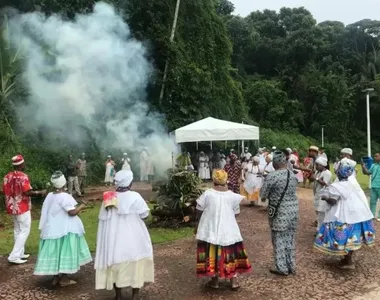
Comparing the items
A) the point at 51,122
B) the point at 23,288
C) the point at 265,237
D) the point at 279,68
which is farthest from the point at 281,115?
the point at 23,288

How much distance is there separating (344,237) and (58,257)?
3.90 m

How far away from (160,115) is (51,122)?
556 cm

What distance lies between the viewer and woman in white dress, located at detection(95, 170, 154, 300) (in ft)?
15.8

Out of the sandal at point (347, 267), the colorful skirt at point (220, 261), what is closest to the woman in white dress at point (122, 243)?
the colorful skirt at point (220, 261)

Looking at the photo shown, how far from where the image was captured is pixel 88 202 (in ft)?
41.8

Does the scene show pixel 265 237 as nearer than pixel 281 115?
Yes

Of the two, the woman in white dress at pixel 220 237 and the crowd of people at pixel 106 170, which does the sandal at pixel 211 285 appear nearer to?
the woman in white dress at pixel 220 237

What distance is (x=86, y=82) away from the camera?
17.4m

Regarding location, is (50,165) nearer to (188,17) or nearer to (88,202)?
(88,202)

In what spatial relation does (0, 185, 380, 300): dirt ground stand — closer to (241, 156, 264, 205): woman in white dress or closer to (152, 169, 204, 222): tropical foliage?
(152, 169, 204, 222): tropical foliage

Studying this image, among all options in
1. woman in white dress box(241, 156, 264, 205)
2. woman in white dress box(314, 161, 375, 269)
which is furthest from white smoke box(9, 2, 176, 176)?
woman in white dress box(314, 161, 375, 269)

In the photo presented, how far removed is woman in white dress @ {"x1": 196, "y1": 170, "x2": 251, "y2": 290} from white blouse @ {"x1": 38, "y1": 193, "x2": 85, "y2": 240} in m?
1.66

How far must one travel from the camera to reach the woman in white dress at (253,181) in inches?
459

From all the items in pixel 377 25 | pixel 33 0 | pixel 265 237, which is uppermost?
pixel 377 25
